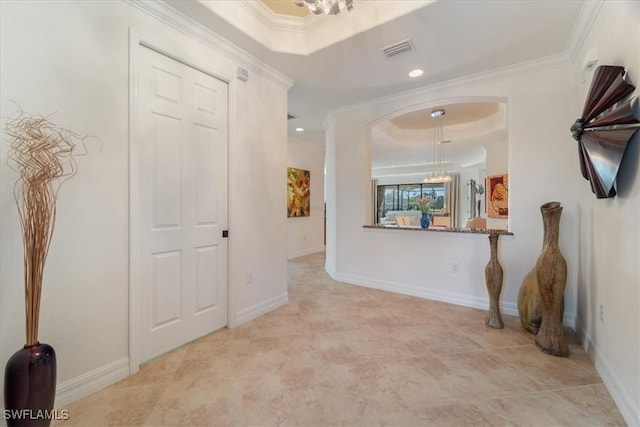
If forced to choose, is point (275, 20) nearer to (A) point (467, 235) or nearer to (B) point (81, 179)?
(B) point (81, 179)

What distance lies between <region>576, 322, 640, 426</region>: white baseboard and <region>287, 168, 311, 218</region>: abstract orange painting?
15.8ft

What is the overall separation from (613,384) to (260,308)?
277 centimetres

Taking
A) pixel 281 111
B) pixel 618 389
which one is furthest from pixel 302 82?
pixel 618 389

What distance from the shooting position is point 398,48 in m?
2.54

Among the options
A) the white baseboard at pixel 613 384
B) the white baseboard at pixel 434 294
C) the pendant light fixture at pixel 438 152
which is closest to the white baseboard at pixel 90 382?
the white baseboard at pixel 434 294

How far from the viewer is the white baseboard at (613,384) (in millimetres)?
1427

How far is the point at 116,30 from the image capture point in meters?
1.80

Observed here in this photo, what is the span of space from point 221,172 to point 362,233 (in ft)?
7.45

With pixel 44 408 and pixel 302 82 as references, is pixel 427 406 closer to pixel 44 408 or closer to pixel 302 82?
pixel 44 408

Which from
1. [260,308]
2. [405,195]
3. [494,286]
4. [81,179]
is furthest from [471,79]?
[405,195]

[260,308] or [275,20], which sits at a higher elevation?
[275,20]

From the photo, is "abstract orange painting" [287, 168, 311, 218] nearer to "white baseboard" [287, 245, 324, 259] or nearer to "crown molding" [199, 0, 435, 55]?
"white baseboard" [287, 245, 324, 259]

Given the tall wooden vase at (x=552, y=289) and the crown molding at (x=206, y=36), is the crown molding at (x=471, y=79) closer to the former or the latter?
the crown molding at (x=206, y=36)

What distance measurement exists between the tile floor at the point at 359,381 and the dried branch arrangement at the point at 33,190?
81cm
